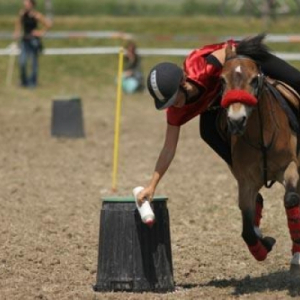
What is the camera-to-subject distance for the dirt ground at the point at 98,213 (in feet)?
24.7

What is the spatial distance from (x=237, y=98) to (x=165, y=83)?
1.91 feet

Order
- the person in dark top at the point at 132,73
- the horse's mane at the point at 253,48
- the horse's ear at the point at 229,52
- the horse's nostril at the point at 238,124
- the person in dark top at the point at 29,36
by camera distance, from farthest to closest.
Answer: the person in dark top at the point at 132,73
the person in dark top at the point at 29,36
the horse's mane at the point at 253,48
the horse's ear at the point at 229,52
the horse's nostril at the point at 238,124

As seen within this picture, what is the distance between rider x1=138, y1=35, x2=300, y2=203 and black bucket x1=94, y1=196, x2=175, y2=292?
21 centimetres

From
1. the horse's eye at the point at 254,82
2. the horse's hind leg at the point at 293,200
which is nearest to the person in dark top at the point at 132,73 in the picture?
the horse's hind leg at the point at 293,200

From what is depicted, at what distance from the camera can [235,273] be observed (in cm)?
801

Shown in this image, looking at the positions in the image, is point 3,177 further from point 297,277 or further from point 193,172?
point 297,277

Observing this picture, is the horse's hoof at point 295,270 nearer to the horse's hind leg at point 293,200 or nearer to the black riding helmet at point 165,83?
the horse's hind leg at point 293,200

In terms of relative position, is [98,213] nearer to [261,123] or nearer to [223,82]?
[261,123]

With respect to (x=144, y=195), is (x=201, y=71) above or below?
above

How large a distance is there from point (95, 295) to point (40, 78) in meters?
20.7

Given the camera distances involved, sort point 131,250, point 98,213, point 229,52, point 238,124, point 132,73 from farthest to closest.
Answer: point 132,73 → point 98,213 → point 131,250 → point 229,52 → point 238,124

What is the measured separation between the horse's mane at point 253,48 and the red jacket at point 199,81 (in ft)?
0.72

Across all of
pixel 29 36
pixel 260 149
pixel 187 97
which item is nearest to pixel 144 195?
pixel 187 97

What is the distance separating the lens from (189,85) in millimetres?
7012
